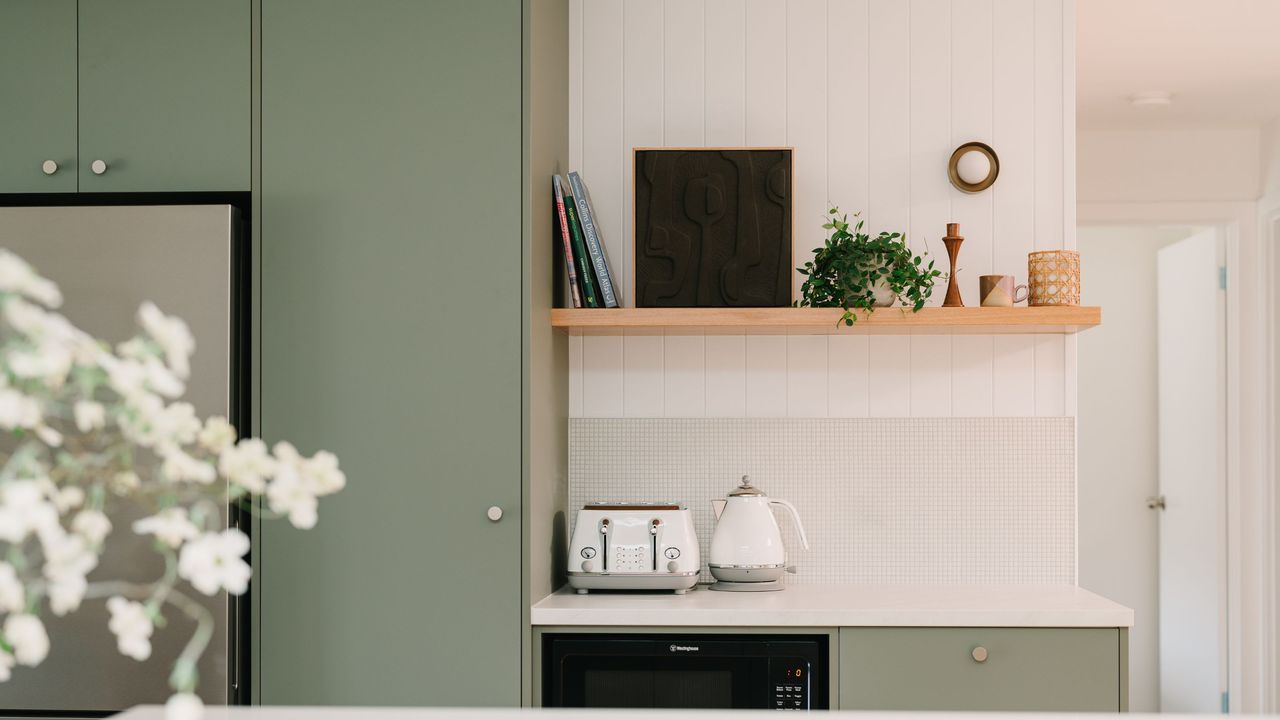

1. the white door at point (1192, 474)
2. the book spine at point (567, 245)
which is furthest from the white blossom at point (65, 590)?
the white door at point (1192, 474)

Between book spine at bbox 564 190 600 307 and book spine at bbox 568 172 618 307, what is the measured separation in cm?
1

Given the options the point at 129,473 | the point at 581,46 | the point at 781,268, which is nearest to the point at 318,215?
the point at 581,46

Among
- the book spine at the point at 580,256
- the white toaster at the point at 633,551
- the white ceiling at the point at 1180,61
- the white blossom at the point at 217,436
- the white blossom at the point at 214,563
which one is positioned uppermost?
the white ceiling at the point at 1180,61

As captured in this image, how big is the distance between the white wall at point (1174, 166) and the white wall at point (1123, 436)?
0.67 metres

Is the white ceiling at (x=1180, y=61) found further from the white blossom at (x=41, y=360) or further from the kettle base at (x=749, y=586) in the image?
the white blossom at (x=41, y=360)

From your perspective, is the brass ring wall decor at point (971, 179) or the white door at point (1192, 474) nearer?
the brass ring wall decor at point (971, 179)

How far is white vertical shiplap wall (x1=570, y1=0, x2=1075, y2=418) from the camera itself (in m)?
2.63

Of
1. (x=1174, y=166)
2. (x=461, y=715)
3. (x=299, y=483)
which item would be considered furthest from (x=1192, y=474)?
(x=299, y=483)

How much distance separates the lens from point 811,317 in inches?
93.1

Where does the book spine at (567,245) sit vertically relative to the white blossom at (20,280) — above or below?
above

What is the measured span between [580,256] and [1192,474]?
3.10 metres

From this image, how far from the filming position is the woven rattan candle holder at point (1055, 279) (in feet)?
7.83

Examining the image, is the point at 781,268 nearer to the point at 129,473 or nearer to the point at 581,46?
the point at 581,46

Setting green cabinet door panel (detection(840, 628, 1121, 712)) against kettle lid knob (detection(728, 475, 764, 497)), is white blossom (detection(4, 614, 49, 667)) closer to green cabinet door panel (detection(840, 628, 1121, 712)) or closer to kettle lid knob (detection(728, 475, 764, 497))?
green cabinet door panel (detection(840, 628, 1121, 712))
